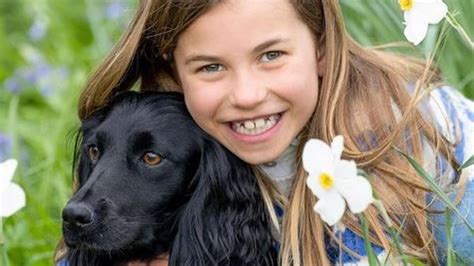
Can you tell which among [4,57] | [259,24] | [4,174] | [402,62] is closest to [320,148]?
[4,174]

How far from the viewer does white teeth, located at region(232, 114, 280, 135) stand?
3.21 meters

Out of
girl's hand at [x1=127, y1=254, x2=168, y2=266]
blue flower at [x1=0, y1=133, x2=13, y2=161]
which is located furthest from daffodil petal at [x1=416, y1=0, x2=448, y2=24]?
blue flower at [x1=0, y1=133, x2=13, y2=161]

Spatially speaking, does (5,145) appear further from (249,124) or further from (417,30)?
(417,30)

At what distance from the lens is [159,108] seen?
329 centimetres

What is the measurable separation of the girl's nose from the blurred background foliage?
Result: 19.3 inches

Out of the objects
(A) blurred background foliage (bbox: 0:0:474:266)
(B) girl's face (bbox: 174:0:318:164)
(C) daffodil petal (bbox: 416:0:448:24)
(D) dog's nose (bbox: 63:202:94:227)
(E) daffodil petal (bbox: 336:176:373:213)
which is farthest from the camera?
(A) blurred background foliage (bbox: 0:0:474:266)

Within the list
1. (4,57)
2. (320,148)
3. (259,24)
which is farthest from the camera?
(4,57)

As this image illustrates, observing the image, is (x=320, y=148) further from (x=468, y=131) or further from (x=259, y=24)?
(x=468, y=131)

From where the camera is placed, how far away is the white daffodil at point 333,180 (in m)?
2.31

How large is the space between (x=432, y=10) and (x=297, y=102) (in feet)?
2.24

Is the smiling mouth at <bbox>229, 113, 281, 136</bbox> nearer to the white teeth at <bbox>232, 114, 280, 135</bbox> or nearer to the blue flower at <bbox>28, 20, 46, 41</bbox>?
the white teeth at <bbox>232, 114, 280, 135</bbox>

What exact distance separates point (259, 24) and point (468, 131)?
803 mm

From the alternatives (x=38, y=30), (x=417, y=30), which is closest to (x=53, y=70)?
(x=38, y=30)

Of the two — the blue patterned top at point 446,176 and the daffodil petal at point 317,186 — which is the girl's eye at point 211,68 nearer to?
the blue patterned top at point 446,176
